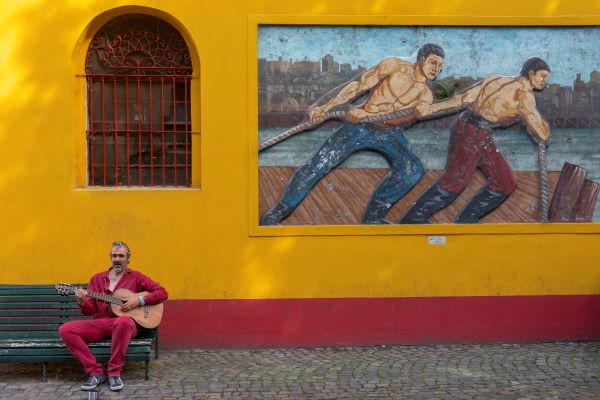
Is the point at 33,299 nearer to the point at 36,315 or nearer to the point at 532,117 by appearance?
the point at 36,315

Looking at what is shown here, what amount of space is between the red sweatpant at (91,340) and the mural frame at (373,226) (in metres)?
1.83

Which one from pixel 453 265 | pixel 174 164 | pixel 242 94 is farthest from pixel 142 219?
pixel 453 265

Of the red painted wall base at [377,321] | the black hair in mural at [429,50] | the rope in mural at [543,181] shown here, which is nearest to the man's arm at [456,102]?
the black hair in mural at [429,50]

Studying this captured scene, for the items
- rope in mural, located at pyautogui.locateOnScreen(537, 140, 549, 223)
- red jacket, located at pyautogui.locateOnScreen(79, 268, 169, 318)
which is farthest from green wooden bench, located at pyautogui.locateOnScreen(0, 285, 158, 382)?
rope in mural, located at pyautogui.locateOnScreen(537, 140, 549, 223)

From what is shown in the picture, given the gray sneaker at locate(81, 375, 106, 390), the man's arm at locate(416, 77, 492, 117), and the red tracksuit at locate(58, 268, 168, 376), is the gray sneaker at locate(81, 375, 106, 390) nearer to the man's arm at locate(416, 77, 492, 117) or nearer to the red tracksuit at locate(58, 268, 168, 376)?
the red tracksuit at locate(58, 268, 168, 376)

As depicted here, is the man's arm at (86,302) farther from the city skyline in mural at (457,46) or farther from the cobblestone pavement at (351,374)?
the city skyline in mural at (457,46)

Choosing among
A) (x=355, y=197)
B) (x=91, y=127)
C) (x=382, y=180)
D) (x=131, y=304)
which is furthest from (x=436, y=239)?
(x=91, y=127)

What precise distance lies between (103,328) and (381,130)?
3477 millimetres

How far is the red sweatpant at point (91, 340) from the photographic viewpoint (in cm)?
606

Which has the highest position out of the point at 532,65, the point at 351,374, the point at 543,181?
the point at 532,65

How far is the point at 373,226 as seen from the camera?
754 cm

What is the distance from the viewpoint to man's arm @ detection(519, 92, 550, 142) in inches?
301

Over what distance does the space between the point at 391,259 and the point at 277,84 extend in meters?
2.22

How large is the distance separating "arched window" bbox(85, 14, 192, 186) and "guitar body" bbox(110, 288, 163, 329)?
161 cm
